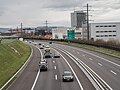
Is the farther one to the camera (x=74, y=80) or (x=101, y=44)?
(x=101, y=44)

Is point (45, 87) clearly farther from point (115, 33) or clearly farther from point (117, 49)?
point (115, 33)

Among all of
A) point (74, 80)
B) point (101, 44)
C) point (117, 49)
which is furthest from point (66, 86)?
point (101, 44)

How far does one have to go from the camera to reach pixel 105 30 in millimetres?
177250

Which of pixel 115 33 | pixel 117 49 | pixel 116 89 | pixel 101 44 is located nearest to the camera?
pixel 116 89

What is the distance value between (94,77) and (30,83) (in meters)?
7.69

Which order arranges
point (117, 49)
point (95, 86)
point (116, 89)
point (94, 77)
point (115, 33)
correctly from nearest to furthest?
point (116, 89) < point (95, 86) < point (94, 77) < point (117, 49) < point (115, 33)

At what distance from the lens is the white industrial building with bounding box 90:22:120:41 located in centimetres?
17400

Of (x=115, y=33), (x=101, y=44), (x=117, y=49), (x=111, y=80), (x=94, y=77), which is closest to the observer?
(x=111, y=80)

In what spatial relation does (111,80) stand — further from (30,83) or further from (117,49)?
(117,49)

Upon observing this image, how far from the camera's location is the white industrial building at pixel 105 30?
174m

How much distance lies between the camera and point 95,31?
575ft

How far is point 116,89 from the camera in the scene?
2780cm

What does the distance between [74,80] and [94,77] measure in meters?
2.56

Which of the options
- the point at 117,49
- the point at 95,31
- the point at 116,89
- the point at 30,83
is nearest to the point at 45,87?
the point at 30,83
